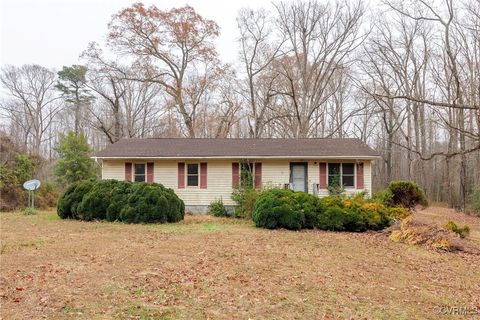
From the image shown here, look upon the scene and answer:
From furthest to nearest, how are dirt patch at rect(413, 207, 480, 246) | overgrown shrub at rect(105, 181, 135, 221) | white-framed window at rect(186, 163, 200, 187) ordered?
white-framed window at rect(186, 163, 200, 187) < overgrown shrub at rect(105, 181, 135, 221) < dirt patch at rect(413, 207, 480, 246)

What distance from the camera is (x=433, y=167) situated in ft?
101

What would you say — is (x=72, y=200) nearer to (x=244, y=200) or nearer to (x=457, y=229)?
(x=244, y=200)

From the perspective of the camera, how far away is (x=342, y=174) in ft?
57.1

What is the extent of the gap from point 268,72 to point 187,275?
85.6 feet

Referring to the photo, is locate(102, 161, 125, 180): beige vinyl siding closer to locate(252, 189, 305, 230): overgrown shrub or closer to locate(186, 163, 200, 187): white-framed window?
locate(186, 163, 200, 187): white-framed window

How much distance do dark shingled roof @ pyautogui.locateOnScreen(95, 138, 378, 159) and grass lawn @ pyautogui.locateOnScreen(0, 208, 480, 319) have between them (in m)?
6.54

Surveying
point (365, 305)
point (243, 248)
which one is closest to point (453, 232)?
point (243, 248)

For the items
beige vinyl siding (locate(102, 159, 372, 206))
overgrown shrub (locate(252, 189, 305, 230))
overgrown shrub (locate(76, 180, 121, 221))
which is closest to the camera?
overgrown shrub (locate(252, 189, 305, 230))

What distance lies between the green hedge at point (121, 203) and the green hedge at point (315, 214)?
3416mm

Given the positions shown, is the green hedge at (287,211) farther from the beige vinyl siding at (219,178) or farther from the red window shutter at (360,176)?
the red window shutter at (360,176)

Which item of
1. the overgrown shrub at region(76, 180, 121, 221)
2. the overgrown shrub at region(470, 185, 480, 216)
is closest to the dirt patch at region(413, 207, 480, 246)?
the overgrown shrub at region(470, 185, 480, 216)

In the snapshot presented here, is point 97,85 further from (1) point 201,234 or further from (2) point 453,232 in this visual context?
(2) point 453,232

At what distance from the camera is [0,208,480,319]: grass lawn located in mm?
5066

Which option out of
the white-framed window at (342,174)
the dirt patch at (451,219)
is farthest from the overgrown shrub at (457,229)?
the white-framed window at (342,174)
